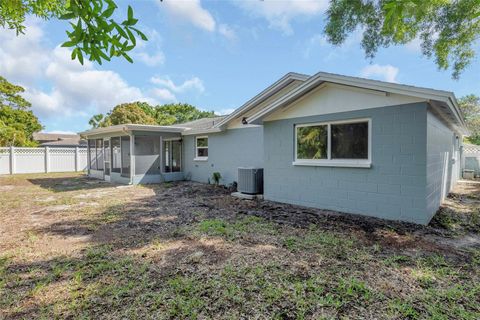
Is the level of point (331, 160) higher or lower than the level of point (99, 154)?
lower

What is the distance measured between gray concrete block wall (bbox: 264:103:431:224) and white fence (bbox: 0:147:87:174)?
62.6 ft

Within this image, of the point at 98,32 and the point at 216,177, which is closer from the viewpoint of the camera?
the point at 98,32

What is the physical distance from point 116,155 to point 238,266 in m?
12.0

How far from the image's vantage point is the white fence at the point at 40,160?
56.6ft

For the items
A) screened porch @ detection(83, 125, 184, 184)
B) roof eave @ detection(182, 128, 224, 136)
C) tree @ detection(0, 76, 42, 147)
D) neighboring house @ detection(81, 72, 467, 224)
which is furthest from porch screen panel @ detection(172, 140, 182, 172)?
tree @ detection(0, 76, 42, 147)

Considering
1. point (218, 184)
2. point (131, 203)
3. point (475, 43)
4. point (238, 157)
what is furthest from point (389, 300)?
point (475, 43)

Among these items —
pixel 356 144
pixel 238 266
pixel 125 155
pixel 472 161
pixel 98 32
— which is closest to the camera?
pixel 98 32

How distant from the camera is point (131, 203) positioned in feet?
26.4

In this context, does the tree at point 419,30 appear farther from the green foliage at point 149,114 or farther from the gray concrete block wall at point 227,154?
the green foliage at point 149,114

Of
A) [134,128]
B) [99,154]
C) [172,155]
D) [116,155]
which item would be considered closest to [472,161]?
[172,155]

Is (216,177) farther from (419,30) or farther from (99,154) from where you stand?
(419,30)

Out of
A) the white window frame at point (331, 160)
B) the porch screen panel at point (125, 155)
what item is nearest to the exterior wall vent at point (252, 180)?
the white window frame at point (331, 160)

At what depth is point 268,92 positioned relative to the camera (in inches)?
386

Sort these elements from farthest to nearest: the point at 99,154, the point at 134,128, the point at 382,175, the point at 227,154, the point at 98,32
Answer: the point at 99,154 < the point at 134,128 < the point at 227,154 < the point at 382,175 < the point at 98,32
